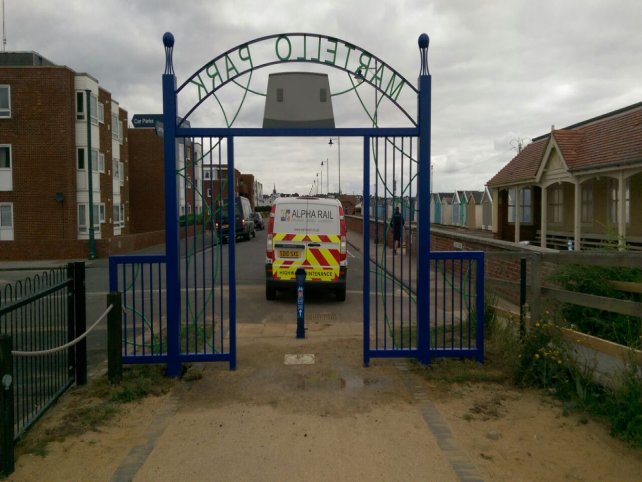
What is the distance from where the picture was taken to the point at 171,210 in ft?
21.1

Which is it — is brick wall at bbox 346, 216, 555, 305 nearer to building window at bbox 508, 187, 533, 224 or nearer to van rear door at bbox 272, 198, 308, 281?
van rear door at bbox 272, 198, 308, 281

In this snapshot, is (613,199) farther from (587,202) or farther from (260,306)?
(260,306)

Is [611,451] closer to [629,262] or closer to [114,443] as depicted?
[629,262]

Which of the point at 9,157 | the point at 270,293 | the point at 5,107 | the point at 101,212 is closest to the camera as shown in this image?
the point at 270,293

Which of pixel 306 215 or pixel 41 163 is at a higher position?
pixel 41 163

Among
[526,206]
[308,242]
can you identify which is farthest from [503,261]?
[526,206]

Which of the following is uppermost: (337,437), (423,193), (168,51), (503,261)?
(168,51)

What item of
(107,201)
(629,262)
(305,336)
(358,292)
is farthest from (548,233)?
(107,201)

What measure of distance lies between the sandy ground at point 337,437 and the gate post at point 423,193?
0.67 m

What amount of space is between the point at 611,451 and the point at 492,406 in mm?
1208

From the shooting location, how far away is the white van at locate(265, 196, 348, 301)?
38.3 ft

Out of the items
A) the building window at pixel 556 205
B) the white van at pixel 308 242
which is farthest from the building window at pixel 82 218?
the building window at pixel 556 205

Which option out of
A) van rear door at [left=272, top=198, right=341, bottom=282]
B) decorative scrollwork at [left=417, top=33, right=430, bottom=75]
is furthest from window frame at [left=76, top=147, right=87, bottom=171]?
decorative scrollwork at [left=417, top=33, right=430, bottom=75]

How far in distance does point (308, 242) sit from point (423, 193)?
17.5ft
